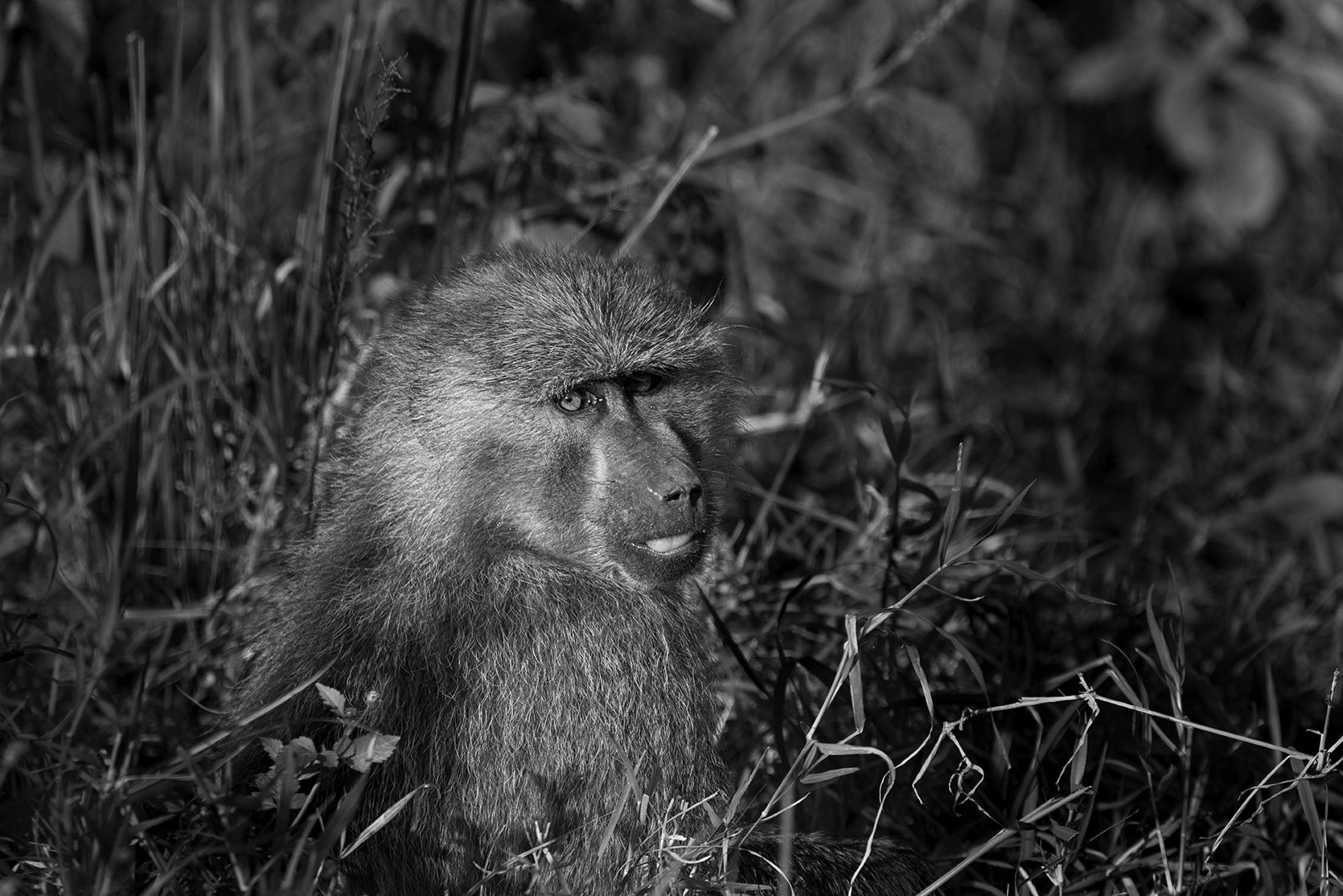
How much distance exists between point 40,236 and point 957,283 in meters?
3.55

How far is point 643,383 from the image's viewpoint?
2.58 meters

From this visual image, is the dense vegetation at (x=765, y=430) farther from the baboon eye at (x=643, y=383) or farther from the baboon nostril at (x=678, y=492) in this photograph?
the baboon eye at (x=643, y=383)

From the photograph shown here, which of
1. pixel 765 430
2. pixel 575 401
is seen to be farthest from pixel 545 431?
pixel 765 430

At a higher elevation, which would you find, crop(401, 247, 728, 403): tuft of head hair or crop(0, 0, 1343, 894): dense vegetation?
crop(401, 247, 728, 403): tuft of head hair

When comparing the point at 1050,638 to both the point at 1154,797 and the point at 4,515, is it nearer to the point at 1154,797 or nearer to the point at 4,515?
the point at 1154,797

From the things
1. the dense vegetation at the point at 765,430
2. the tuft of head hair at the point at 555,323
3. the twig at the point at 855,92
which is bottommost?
the dense vegetation at the point at 765,430

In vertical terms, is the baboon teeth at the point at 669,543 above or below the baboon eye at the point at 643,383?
below

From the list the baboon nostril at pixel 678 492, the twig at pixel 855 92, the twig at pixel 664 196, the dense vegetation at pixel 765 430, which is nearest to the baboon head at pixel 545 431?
the baboon nostril at pixel 678 492

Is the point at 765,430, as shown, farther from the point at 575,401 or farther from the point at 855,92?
the point at 575,401

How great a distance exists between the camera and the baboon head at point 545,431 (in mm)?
2375

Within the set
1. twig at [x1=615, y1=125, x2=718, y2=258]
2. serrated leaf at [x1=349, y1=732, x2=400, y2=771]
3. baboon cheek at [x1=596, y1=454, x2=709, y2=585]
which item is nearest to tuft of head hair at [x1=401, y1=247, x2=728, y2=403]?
baboon cheek at [x1=596, y1=454, x2=709, y2=585]

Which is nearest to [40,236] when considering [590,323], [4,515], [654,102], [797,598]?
[4,515]

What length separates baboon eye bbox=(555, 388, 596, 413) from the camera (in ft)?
8.06

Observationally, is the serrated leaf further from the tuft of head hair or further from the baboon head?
the tuft of head hair
